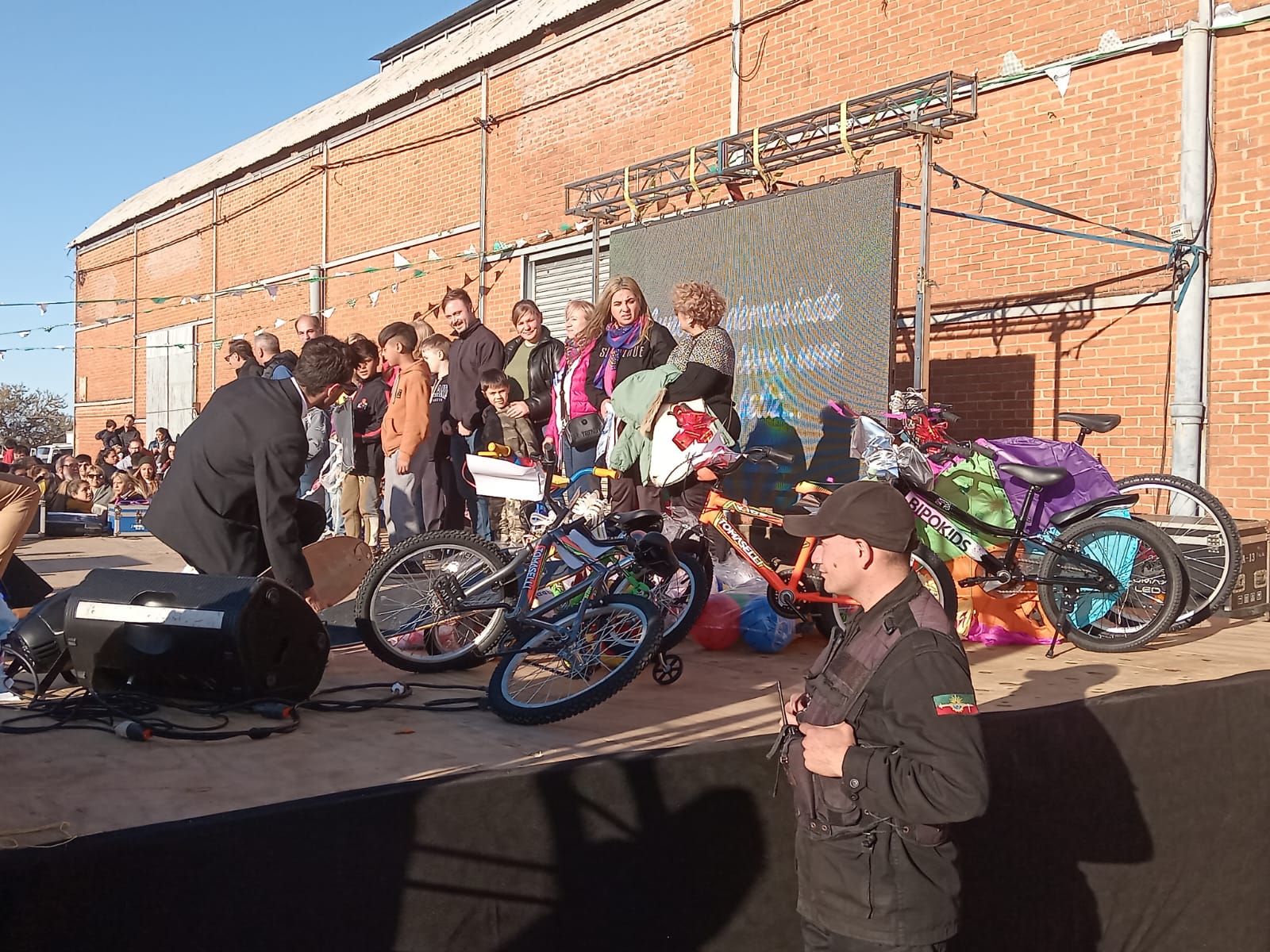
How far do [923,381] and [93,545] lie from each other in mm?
9648

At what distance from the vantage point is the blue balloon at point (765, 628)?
624cm

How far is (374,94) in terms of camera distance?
17812mm

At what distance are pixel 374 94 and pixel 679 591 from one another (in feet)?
47.4

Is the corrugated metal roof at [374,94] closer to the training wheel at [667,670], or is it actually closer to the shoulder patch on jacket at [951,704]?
the training wheel at [667,670]

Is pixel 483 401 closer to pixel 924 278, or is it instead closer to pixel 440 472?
pixel 440 472

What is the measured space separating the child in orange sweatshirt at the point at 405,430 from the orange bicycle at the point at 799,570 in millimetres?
2879

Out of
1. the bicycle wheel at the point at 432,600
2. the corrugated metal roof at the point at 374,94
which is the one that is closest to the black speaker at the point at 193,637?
the bicycle wheel at the point at 432,600

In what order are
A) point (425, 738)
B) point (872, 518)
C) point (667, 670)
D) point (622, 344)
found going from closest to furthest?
point (872, 518) → point (425, 738) → point (667, 670) → point (622, 344)

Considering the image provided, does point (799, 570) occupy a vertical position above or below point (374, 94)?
below

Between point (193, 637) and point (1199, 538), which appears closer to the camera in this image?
point (193, 637)

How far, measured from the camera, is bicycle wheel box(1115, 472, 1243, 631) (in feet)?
21.1

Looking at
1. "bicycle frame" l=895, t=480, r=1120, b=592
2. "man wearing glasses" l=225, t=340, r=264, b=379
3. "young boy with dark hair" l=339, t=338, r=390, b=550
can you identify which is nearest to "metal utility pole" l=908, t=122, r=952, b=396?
"bicycle frame" l=895, t=480, r=1120, b=592

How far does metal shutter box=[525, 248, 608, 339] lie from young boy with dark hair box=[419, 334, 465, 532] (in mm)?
5272

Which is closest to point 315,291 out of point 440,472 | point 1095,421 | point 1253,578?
point 440,472
